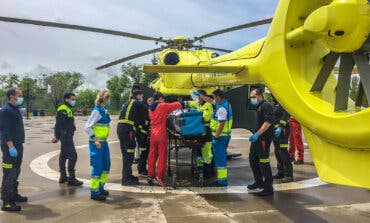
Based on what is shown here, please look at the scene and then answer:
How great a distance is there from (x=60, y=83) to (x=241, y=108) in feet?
216

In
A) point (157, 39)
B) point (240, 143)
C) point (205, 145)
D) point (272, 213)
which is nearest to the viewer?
point (272, 213)

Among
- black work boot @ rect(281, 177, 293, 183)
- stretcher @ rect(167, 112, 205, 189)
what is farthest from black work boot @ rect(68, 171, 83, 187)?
black work boot @ rect(281, 177, 293, 183)

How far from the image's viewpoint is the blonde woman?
595 centimetres

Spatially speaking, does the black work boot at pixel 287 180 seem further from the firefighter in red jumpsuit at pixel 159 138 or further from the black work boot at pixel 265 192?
the firefighter in red jumpsuit at pixel 159 138

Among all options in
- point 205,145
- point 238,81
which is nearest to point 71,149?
point 205,145

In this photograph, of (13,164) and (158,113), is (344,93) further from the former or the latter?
(13,164)

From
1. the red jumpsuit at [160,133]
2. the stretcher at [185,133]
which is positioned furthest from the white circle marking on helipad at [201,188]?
the red jumpsuit at [160,133]

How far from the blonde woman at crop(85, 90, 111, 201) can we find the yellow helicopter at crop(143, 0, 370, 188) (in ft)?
10.2

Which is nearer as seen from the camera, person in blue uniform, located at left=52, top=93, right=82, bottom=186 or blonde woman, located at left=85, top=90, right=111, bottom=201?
blonde woman, located at left=85, top=90, right=111, bottom=201

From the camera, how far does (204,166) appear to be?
7.43 metres

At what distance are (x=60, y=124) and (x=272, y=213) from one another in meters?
4.08

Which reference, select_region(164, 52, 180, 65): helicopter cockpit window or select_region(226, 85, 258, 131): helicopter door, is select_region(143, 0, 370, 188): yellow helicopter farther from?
select_region(164, 52, 180, 65): helicopter cockpit window

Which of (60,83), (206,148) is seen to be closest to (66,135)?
(206,148)

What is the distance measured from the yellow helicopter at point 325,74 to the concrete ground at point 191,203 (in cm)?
190
